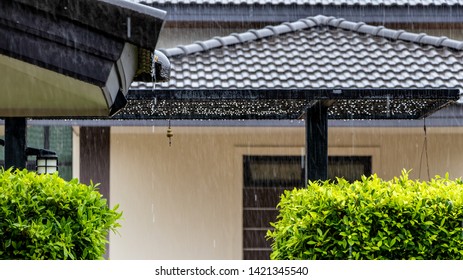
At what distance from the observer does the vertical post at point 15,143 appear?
26.3ft

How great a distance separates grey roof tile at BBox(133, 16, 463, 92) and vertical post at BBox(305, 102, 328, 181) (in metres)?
0.33

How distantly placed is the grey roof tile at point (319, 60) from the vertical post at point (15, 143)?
1309 mm

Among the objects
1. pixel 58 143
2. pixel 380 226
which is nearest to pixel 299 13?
pixel 58 143

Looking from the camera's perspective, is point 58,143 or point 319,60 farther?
point 58,143

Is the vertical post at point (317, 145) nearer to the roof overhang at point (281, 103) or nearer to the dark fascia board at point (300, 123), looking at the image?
the roof overhang at point (281, 103)

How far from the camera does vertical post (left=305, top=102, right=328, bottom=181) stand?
8.64 metres

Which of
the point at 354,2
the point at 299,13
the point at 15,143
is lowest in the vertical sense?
the point at 15,143

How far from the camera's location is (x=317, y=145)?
8672 mm

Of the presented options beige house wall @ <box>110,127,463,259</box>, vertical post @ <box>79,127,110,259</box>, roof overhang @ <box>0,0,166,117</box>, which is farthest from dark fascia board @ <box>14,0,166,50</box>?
beige house wall @ <box>110,127,463,259</box>

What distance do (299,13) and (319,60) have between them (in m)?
4.09

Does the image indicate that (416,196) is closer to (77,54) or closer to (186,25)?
(77,54)

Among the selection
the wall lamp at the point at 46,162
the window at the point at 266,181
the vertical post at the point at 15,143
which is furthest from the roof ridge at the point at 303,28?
the window at the point at 266,181

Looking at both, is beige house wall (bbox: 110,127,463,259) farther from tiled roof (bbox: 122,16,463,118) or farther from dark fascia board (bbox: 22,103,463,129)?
tiled roof (bbox: 122,16,463,118)

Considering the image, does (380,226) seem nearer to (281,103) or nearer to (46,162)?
(281,103)
